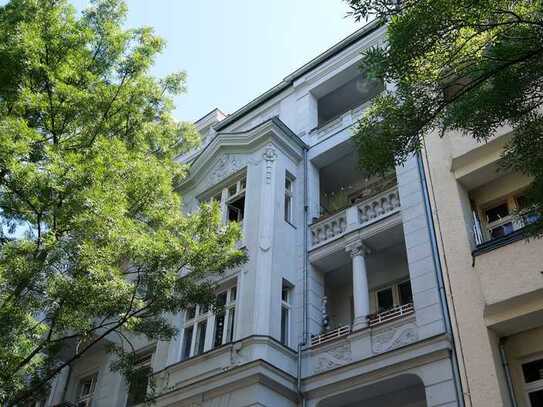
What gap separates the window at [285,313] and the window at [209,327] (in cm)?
119

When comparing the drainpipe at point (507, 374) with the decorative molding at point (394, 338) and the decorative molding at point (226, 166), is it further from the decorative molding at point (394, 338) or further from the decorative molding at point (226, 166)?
the decorative molding at point (226, 166)

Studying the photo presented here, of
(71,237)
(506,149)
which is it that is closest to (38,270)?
(71,237)

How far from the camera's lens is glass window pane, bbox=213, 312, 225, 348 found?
14631mm

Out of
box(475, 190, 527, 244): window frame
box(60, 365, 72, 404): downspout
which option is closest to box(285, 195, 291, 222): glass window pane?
box(475, 190, 527, 244): window frame

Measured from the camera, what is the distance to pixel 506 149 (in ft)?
28.2

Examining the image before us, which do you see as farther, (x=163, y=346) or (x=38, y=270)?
(x=163, y=346)

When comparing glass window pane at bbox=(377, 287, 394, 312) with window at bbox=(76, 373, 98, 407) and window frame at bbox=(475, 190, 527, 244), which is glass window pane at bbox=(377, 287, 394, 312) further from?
window at bbox=(76, 373, 98, 407)

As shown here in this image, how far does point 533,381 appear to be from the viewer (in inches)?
421

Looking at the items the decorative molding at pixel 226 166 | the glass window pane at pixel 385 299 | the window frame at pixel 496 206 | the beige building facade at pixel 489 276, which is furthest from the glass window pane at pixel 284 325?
the window frame at pixel 496 206

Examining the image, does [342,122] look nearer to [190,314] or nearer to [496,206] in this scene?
[496,206]

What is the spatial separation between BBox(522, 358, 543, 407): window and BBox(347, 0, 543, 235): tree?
387 cm

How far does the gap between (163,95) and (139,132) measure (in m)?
1.41

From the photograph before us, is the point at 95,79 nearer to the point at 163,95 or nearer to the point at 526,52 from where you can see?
the point at 163,95

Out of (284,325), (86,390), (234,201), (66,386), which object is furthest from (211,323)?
(66,386)
